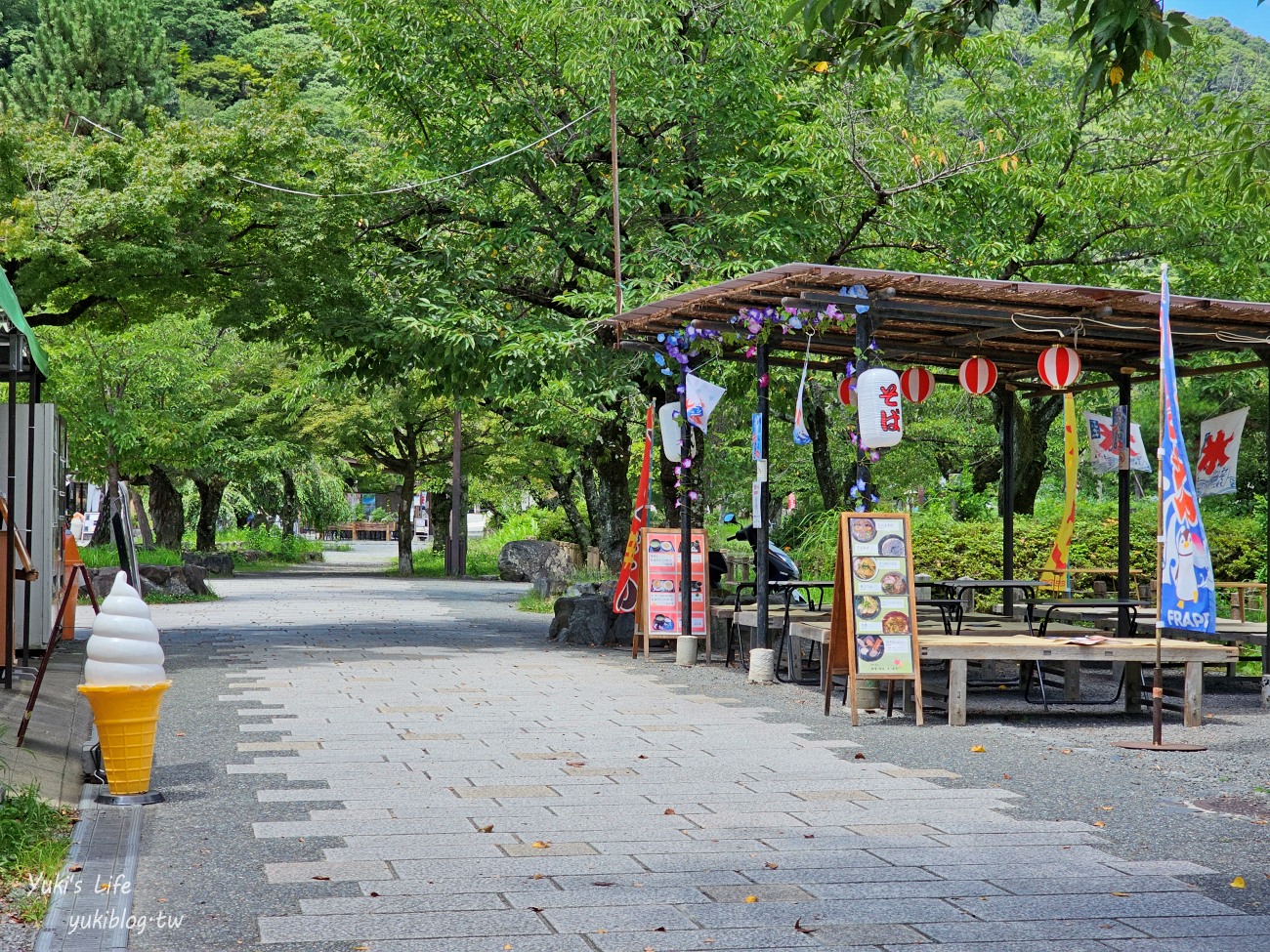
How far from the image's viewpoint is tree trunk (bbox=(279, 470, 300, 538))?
43.1 m

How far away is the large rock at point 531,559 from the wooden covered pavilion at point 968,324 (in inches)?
691

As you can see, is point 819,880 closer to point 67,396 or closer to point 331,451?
point 67,396

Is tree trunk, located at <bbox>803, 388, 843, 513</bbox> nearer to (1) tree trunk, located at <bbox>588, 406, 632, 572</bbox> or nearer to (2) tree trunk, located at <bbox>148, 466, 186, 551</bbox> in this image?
(1) tree trunk, located at <bbox>588, 406, 632, 572</bbox>

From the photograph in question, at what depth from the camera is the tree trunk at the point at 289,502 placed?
43.1 m

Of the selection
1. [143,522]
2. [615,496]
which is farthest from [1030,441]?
[143,522]

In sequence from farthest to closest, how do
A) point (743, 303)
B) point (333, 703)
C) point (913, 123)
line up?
1. point (913, 123)
2. point (743, 303)
3. point (333, 703)

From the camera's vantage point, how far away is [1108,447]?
520 inches

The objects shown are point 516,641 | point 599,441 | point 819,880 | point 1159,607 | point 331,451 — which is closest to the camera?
point 819,880

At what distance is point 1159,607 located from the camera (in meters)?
8.60

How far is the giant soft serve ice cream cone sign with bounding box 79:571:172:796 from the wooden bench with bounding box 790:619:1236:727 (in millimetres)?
5317

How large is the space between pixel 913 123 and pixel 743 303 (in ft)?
15.4

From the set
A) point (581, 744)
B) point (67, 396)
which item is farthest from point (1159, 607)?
point (67, 396)

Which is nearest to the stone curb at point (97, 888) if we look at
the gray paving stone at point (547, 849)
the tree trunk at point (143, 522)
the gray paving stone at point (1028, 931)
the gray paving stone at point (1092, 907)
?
the gray paving stone at point (547, 849)

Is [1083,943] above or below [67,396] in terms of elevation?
below
